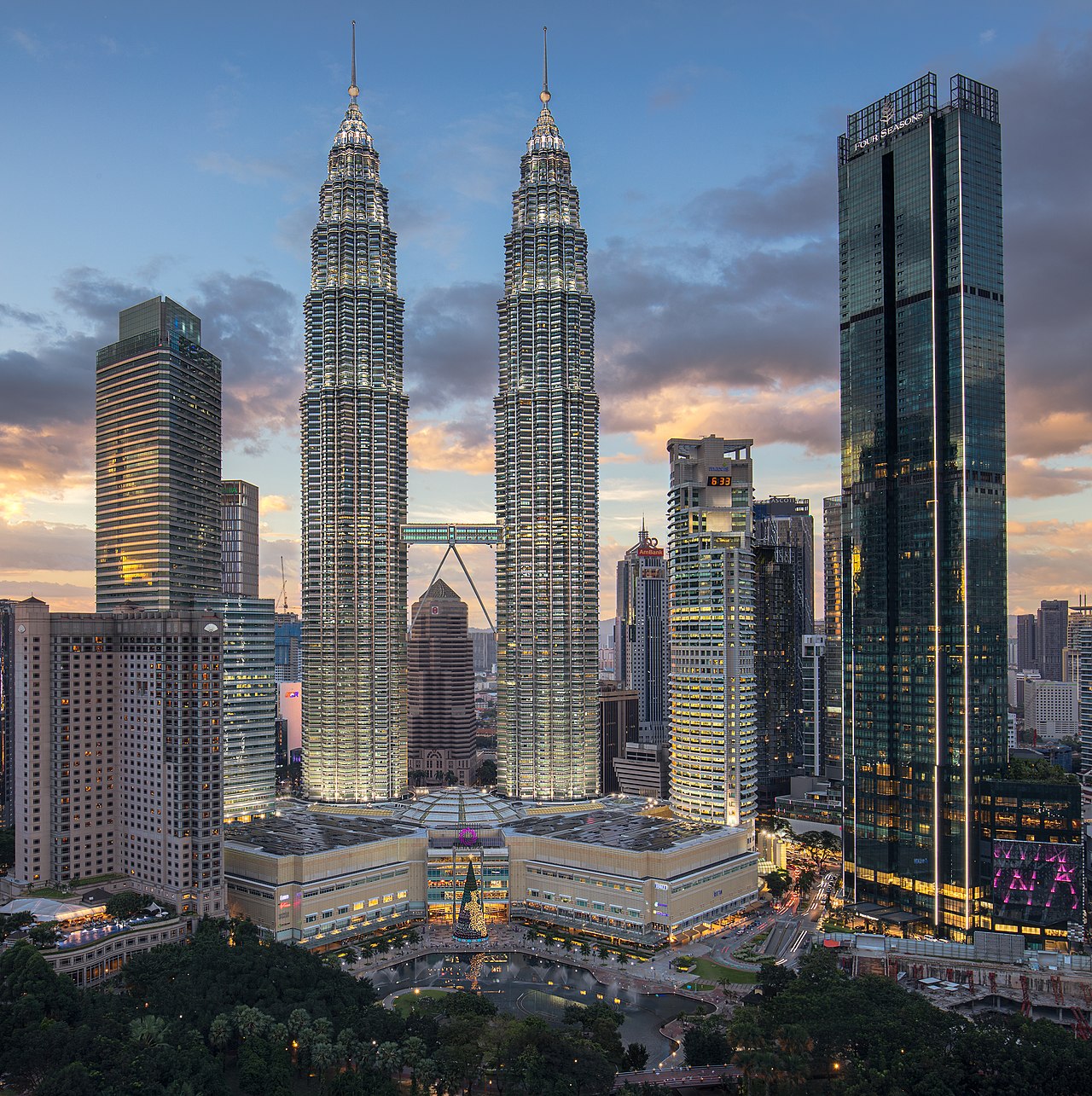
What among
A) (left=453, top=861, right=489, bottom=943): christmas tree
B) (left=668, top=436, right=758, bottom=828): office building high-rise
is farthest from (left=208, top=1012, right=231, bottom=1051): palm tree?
(left=668, top=436, right=758, bottom=828): office building high-rise

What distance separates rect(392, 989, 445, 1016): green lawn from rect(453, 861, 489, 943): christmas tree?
16.6 m

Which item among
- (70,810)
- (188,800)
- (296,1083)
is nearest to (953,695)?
(296,1083)

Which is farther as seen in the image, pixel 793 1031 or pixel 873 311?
pixel 873 311

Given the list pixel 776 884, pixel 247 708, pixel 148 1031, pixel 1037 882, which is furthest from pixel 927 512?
pixel 247 708

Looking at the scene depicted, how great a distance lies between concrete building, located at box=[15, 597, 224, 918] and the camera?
14012 centimetres

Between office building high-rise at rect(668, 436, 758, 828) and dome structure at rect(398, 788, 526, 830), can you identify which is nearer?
dome structure at rect(398, 788, 526, 830)

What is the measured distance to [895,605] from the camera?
496 feet

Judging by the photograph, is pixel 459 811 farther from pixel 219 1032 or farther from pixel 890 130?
pixel 890 130

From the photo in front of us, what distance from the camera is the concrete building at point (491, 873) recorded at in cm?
14362

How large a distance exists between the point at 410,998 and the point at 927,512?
94.2m

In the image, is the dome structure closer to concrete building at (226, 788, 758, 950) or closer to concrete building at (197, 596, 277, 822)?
concrete building at (226, 788, 758, 950)

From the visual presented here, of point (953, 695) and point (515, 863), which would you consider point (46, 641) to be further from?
point (953, 695)

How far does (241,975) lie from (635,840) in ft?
212

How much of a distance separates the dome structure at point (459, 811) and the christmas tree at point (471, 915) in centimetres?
1733
